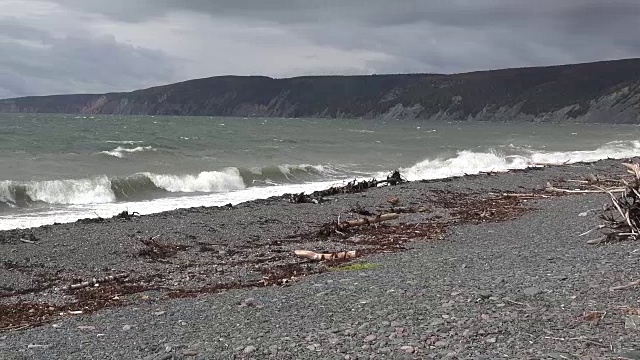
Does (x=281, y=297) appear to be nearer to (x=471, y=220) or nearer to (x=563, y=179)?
(x=471, y=220)

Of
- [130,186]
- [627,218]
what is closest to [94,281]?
[627,218]

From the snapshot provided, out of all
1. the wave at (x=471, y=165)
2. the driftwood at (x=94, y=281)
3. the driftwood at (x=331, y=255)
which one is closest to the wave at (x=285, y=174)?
the wave at (x=471, y=165)

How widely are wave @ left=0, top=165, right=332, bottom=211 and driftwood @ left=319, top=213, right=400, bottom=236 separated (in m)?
8.74

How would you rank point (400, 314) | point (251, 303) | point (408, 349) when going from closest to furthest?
point (408, 349) → point (400, 314) → point (251, 303)

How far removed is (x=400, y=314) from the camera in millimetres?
6078

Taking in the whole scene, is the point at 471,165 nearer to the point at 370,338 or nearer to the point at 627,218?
the point at 627,218

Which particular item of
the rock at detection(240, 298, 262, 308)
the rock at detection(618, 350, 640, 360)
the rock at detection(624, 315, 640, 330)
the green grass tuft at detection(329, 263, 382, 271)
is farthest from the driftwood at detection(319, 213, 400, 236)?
the rock at detection(618, 350, 640, 360)

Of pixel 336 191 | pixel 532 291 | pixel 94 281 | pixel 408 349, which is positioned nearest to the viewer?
pixel 408 349

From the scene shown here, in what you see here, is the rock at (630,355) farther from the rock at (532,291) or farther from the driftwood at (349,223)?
the driftwood at (349,223)

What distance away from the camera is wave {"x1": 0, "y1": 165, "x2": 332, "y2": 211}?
63.0 feet

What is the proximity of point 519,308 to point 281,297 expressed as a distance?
273 centimetres

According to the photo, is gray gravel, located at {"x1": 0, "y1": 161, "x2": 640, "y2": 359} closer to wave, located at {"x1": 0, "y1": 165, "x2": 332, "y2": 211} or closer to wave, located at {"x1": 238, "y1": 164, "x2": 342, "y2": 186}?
wave, located at {"x1": 0, "y1": 165, "x2": 332, "y2": 211}

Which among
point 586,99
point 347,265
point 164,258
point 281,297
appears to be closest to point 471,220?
point 347,265

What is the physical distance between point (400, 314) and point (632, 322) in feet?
6.53
